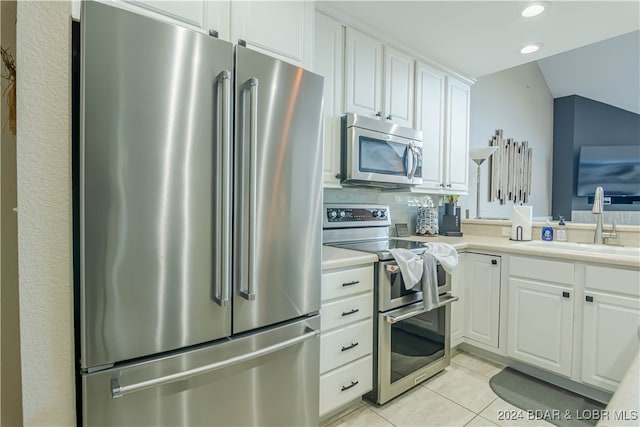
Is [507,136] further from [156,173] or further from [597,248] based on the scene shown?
[156,173]

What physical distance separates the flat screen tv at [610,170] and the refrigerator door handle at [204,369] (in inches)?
214

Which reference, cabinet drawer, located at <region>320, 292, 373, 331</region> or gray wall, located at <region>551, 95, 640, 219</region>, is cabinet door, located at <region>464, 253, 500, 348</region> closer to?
cabinet drawer, located at <region>320, 292, 373, 331</region>

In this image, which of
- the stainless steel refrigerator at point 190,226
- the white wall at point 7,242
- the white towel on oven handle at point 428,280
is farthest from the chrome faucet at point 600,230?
the white wall at point 7,242

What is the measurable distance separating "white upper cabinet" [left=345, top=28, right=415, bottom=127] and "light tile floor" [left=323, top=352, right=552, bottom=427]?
185 cm

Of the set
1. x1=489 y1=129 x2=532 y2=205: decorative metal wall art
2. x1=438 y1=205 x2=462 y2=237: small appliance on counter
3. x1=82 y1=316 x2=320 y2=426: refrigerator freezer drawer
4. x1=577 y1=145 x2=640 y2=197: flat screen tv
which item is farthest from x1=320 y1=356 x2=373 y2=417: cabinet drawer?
x1=577 y1=145 x2=640 y2=197: flat screen tv

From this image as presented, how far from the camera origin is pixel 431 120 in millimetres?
2775

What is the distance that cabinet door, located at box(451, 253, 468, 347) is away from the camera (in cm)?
242

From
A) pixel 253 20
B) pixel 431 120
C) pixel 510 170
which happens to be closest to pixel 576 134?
pixel 510 170

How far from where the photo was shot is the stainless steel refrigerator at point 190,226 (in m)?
0.95

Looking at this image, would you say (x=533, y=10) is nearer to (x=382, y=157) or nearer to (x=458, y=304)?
(x=382, y=157)

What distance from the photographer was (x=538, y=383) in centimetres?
221

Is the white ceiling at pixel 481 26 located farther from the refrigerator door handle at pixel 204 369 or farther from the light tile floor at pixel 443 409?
the light tile floor at pixel 443 409

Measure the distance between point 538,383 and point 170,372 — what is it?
7.70 ft

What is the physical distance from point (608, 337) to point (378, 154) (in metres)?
1.71
